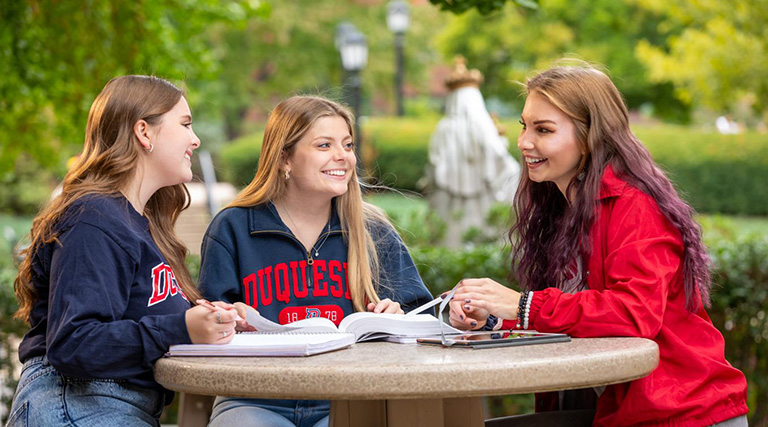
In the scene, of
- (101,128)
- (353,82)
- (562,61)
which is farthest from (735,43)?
(101,128)

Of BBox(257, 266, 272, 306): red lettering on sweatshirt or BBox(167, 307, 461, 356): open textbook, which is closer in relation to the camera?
BBox(167, 307, 461, 356): open textbook

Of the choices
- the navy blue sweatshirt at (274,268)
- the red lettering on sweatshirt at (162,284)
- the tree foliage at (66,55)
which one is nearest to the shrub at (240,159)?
the tree foliage at (66,55)

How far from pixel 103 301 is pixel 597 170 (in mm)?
1356

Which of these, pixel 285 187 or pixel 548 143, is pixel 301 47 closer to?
pixel 285 187

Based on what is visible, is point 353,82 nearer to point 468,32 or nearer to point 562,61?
point 562,61

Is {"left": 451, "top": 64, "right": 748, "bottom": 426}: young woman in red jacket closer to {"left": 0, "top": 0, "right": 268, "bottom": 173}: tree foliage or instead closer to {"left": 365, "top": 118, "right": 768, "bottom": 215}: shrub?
{"left": 0, "top": 0, "right": 268, "bottom": 173}: tree foliage

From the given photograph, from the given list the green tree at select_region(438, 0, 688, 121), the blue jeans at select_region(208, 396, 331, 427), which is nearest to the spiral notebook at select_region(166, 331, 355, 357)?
the blue jeans at select_region(208, 396, 331, 427)

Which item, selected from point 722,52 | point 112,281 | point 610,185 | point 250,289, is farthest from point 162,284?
point 722,52

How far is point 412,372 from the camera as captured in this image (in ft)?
6.18

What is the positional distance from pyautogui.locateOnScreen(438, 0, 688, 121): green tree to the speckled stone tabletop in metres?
23.9

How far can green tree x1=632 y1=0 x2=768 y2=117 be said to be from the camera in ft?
45.7

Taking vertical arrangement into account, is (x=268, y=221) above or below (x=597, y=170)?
below

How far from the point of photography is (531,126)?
2619 mm

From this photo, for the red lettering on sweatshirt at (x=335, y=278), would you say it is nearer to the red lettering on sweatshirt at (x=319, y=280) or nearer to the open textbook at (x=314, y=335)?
the red lettering on sweatshirt at (x=319, y=280)
